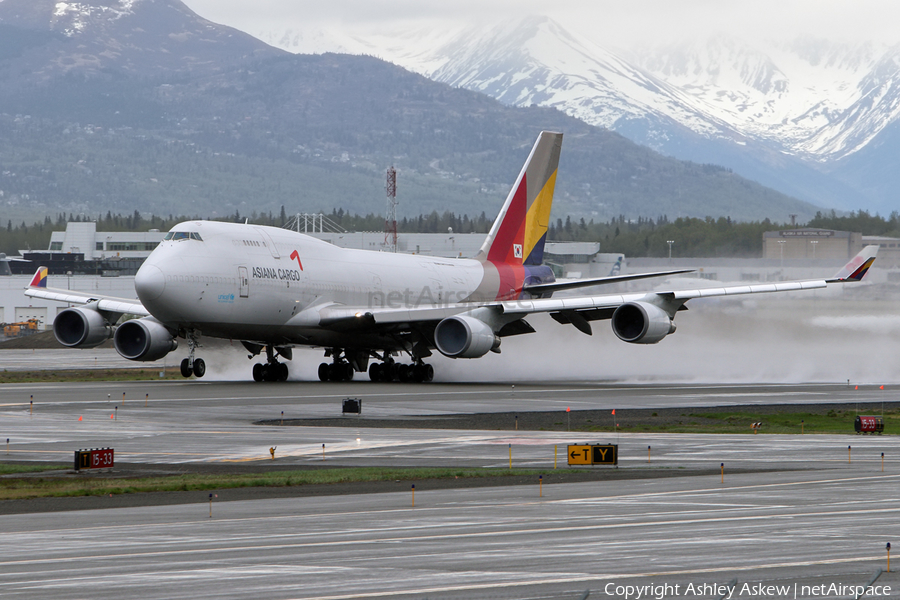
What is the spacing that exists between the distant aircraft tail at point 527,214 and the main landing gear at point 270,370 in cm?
1102

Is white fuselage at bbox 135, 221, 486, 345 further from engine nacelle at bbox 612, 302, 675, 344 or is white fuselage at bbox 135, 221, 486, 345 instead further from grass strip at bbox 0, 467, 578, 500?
grass strip at bbox 0, 467, 578, 500

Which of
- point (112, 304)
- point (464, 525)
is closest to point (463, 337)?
point (112, 304)

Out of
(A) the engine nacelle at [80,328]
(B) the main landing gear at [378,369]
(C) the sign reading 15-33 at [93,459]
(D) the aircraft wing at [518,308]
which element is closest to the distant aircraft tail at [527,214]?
(B) the main landing gear at [378,369]

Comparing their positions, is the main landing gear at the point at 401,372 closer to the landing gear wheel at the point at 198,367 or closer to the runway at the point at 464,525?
the landing gear wheel at the point at 198,367

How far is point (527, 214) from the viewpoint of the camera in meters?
52.4

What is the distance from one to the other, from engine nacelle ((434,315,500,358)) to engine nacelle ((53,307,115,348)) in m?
12.2

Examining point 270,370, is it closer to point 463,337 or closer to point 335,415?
point 463,337

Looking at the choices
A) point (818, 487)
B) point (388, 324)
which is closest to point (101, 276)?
point (388, 324)

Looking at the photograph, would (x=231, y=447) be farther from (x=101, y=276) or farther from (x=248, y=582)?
(x=101, y=276)

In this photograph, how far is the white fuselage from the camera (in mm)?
37844

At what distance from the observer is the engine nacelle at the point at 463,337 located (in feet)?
134

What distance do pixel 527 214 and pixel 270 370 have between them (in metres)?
13.9

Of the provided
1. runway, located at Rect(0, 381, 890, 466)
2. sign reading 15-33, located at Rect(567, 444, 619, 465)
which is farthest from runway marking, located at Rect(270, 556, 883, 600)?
runway, located at Rect(0, 381, 890, 466)

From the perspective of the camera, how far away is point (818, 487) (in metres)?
18.4
